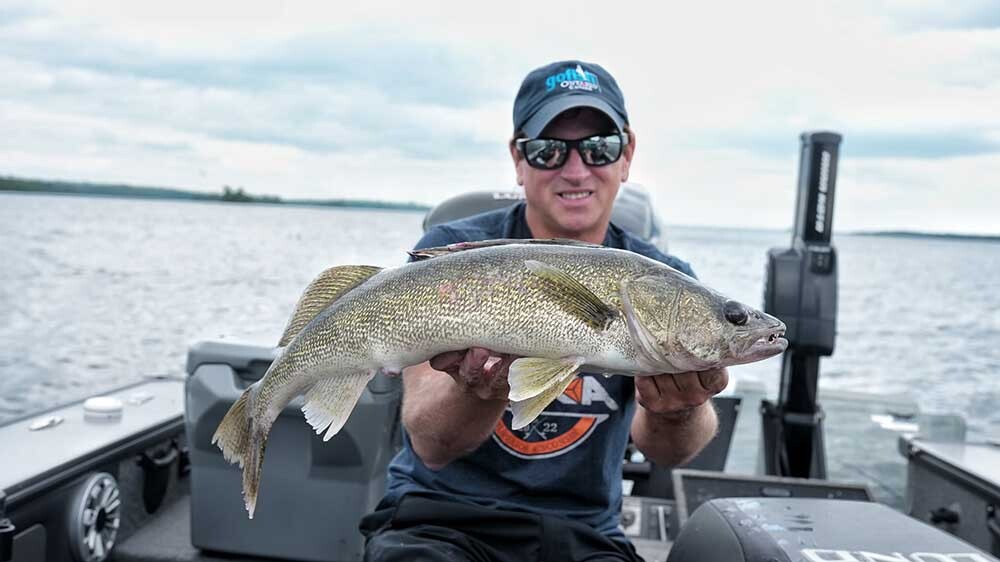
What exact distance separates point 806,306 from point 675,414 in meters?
2.31

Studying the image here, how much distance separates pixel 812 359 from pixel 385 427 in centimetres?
272

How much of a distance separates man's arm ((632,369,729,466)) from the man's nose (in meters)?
0.97

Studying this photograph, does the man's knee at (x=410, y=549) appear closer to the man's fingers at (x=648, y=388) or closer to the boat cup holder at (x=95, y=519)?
the man's fingers at (x=648, y=388)

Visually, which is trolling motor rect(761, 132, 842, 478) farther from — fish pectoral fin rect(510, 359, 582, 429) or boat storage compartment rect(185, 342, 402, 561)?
fish pectoral fin rect(510, 359, 582, 429)

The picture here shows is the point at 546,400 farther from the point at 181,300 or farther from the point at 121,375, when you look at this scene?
the point at 181,300

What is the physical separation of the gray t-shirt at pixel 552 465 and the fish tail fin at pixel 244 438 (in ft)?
2.33

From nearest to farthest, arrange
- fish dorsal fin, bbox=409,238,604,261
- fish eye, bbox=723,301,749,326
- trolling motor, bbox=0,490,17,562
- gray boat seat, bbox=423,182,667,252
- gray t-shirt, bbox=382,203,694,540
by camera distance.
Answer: fish eye, bbox=723,301,749,326 < fish dorsal fin, bbox=409,238,604,261 < gray t-shirt, bbox=382,203,694,540 < trolling motor, bbox=0,490,17,562 < gray boat seat, bbox=423,182,667,252

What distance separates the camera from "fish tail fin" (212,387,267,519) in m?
2.85

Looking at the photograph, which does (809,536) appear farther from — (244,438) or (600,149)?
(244,438)

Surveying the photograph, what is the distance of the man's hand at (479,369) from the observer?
8.80 ft

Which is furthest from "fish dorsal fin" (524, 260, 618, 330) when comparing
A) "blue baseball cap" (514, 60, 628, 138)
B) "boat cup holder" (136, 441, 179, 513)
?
"boat cup holder" (136, 441, 179, 513)

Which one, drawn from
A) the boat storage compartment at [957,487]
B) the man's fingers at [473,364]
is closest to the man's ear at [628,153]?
the man's fingers at [473,364]

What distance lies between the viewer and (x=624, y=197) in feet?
17.0

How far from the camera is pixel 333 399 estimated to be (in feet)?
9.30
